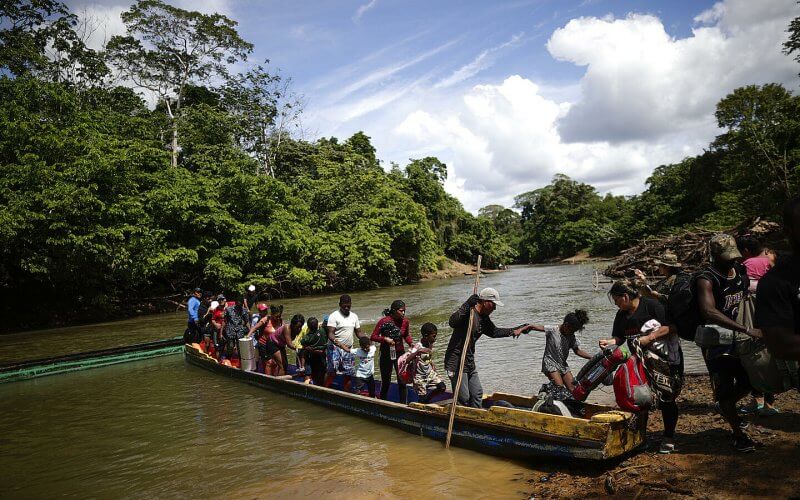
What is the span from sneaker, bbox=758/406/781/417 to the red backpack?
5.22 ft

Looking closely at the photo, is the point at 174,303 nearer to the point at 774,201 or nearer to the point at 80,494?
the point at 80,494

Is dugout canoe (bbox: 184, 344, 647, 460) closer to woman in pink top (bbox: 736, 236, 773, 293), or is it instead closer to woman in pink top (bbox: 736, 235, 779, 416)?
woman in pink top (bbox: 736, 235, 779, 416)

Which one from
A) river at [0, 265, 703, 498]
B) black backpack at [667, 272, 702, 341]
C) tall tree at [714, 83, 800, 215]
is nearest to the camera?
Result: black backpack at [667, 272, 702, 341]

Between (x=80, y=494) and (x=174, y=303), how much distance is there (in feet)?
81.3

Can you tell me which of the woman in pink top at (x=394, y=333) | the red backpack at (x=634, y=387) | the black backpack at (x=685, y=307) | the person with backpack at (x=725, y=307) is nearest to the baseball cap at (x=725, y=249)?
the person with backpack at (x=725, y=307)

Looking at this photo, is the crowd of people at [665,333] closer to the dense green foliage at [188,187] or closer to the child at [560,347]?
the child at [560,347]

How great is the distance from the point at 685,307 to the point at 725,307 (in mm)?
331

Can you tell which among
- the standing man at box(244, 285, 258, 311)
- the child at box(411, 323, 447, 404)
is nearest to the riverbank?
the child at box(411, 323, 447, 404)

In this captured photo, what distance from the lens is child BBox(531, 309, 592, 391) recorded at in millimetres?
5863

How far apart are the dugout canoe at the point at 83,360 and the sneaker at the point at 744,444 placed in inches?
625

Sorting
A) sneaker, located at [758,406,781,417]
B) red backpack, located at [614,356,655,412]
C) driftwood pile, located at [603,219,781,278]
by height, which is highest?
driftwood pile, located at [603,219,781,278]

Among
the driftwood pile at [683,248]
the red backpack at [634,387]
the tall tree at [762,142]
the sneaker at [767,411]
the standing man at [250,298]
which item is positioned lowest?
the sneaker at [767,411]

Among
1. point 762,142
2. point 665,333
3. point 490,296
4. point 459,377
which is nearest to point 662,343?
point 665,333

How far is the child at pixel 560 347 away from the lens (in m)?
5.86
